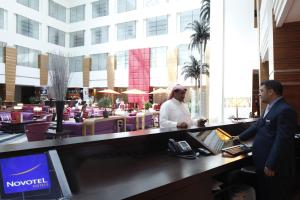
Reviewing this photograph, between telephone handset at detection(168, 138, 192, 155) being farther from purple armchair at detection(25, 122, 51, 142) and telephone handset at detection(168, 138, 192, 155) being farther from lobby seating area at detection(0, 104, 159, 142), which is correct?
purple armchair at detection(25, 122, 51, 142)

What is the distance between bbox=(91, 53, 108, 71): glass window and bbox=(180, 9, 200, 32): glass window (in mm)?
6931

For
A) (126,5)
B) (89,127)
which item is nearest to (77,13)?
(126,5)

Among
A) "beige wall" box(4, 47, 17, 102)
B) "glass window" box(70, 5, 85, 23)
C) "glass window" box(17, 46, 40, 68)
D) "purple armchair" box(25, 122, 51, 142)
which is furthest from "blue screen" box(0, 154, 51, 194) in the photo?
"glass window" box(70, 5, 85, 23)

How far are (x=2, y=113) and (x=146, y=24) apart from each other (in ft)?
45.8

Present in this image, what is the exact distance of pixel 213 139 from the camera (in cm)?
304

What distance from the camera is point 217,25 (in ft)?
31.2

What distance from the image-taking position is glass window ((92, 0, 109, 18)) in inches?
995

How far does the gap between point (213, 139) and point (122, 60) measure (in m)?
21.5

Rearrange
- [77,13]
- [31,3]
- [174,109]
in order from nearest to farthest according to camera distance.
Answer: [174,109], [31,3], [77,13]

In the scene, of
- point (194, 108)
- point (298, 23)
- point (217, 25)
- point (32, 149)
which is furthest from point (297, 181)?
point (194, 108)

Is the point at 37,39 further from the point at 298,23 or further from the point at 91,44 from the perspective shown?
the point at 298,23

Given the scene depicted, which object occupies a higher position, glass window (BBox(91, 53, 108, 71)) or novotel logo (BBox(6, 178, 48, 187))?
glass window (BBox(91, 53, 108, 71))

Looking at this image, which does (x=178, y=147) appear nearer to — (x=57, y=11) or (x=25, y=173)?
(x=25, y=173)

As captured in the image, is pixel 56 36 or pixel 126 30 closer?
pixel 126 30
